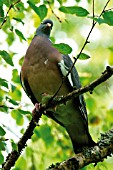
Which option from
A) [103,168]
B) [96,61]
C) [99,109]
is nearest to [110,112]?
[99,109]

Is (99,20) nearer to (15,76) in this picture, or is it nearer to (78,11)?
(78,11)

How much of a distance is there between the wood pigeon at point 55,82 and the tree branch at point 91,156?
73cm

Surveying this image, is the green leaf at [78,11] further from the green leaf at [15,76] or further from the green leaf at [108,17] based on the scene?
the green leaf at [15,76]

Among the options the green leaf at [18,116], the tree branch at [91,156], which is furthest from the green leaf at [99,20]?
the green leaf at [18,116]

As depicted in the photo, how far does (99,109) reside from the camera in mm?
5516

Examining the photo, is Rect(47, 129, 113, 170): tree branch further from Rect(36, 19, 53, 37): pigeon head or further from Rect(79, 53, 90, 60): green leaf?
Rect(36, 19, 53, 37): pigeon head

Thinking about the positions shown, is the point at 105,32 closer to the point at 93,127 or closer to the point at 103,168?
the point at 93,127

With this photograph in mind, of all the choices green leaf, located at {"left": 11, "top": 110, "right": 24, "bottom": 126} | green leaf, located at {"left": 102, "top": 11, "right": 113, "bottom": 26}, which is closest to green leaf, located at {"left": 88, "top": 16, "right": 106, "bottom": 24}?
green leaf, located at {"left": 102, "top": 11, "right": 113, "bottom": 26}

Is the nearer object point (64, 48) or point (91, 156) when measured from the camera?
point (64, 48)

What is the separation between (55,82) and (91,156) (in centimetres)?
125

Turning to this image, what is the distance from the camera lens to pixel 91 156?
131 inches

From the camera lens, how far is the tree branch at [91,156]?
3.20 meters

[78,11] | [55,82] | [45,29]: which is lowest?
[78,11]

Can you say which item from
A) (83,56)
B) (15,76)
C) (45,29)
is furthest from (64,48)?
(45,29)
